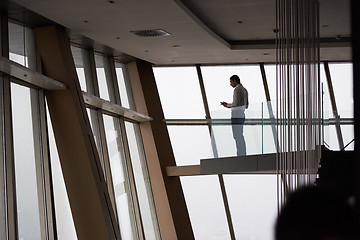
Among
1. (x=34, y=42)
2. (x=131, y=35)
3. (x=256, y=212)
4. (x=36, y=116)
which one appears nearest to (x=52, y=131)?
(x=36, y=116)

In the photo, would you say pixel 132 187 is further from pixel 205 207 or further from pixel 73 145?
pixel 73 145

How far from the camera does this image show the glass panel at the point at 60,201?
10.7 m

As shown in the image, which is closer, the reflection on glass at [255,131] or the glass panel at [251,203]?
the reflection on glass at [255,131]

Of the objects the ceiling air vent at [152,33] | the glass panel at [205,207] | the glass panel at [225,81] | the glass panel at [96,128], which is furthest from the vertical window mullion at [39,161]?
the glass panel at [225,81]

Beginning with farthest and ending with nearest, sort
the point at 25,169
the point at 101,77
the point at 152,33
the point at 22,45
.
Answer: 1. the point at 101,77
2. the point at 152,33
3. the point at 22,45
4. the point at 25,169

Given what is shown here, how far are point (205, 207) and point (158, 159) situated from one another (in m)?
1.77

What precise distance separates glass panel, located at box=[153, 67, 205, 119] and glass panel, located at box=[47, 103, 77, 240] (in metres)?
5.30

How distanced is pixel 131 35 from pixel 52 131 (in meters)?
2.27

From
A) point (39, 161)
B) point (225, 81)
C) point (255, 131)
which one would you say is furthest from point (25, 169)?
point (225, 81)

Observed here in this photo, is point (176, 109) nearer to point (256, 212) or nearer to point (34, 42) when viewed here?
point (256, 212)

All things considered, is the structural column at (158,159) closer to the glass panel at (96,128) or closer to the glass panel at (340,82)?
the glass panel at (96,128)

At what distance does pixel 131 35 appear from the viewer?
1173 cm

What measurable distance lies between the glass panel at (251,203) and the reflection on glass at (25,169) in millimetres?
6652

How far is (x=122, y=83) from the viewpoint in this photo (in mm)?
15203
